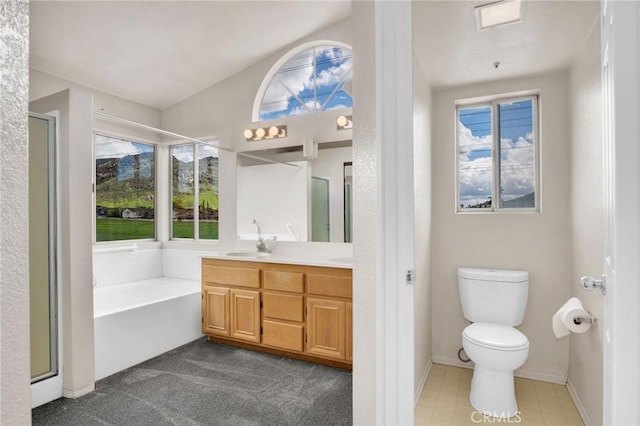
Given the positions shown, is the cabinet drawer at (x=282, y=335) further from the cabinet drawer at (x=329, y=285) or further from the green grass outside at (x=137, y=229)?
the green grass outside at (x=137, y=229)

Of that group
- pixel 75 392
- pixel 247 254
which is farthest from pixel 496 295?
pixel 75 392

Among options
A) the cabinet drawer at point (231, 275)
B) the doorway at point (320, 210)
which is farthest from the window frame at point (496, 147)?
the cabinet drawer at point (231, 275)

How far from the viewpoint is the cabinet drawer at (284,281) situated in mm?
2855

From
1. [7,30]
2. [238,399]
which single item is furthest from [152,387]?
[7,30]

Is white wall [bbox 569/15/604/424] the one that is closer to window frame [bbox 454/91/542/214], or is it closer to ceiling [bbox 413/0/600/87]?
ceiling [bbox 413/0/600/87]

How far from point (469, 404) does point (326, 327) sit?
41.7 inches

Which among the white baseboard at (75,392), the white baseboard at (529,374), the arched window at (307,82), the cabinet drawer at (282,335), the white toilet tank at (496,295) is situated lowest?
the white baseboard at (529,374)

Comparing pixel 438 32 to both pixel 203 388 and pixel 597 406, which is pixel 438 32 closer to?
pixel 597 406

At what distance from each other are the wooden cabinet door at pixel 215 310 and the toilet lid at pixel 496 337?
6.49ft

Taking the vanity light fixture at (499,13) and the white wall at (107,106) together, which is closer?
the vanity light fixture at (499,13)

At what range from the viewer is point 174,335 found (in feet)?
10.2

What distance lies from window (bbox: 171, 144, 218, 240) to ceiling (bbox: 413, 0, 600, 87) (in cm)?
269

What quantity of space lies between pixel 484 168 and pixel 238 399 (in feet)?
7.94

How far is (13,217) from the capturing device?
610mm
